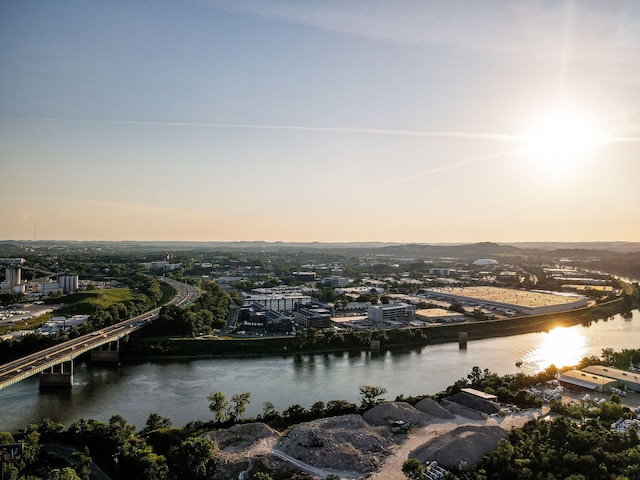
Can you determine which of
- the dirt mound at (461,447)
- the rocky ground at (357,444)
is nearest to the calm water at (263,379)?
the rocky ground at (357,444)

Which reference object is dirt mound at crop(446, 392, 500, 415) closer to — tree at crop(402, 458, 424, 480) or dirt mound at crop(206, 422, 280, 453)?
tree at crop(402, 458, 424, 480)

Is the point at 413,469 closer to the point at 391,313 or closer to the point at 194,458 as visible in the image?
the point at 194,458

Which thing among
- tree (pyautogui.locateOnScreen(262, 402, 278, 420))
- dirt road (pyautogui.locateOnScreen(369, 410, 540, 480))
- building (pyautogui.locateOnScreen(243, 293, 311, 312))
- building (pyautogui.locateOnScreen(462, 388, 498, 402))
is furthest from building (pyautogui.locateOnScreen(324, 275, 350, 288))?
dirt road (pyautogui.locateOnScreen(369, 410, 540, 480))

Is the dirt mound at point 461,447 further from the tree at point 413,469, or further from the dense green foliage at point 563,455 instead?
the tree at point 413,469

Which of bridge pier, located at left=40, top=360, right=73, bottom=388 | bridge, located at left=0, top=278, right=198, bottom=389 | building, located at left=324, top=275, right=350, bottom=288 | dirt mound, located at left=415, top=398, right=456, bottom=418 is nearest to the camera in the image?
dirt mound, located at left=415, top=398, right=456, bottom=418

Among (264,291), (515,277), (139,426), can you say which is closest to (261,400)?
(139,426)
